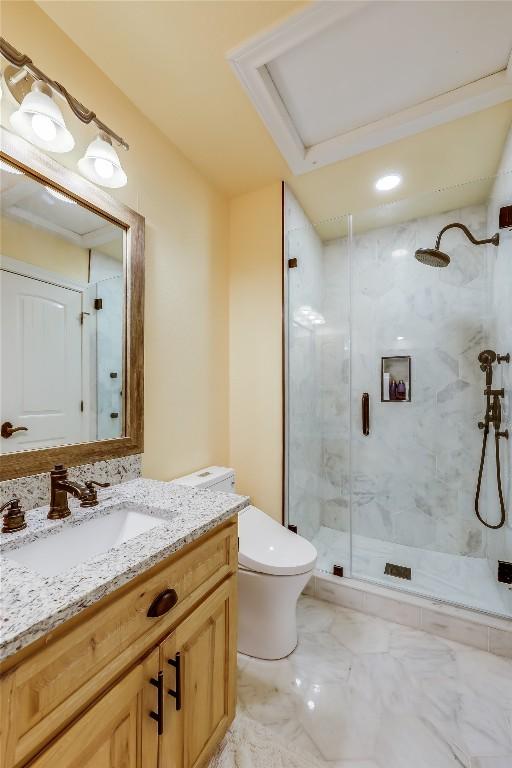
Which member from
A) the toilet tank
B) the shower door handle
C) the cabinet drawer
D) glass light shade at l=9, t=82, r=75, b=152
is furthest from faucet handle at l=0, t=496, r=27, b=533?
the shower door handle

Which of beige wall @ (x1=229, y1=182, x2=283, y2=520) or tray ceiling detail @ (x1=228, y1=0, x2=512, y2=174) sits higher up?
tray ceiling detail @ (x1=228, y1=0, x2=512, y2=174)

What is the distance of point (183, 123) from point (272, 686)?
100 inches

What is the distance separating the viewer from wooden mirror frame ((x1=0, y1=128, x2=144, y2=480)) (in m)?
1.06

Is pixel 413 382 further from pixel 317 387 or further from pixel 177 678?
pixel 177 678

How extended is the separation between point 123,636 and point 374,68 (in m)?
2.09

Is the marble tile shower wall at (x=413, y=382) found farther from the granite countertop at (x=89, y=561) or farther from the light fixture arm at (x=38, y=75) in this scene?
the light fixture arm at (x=38, y=75)

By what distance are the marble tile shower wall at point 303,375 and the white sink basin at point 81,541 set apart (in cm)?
117

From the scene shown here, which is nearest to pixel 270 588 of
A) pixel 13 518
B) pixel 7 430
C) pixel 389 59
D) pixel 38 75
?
pixel 13 518

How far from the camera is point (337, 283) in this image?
261cm

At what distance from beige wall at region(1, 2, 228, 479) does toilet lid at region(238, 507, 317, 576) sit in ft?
1.51

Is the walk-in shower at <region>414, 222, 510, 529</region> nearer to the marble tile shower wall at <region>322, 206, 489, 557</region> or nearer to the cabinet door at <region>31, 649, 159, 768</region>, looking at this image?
the marble tile shower wall at <region>322, 206, 489, 557</region>

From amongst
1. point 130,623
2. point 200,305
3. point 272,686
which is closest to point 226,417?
point 200,305

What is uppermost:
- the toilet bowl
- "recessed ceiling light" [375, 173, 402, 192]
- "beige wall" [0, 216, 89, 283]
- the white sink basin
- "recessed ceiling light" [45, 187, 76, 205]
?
"recessed ceiling light" [375, 173, 402, 192]

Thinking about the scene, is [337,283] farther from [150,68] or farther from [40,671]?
[40,671]
